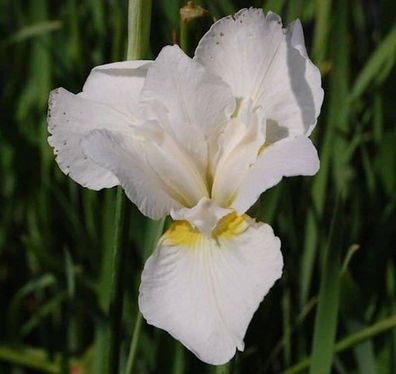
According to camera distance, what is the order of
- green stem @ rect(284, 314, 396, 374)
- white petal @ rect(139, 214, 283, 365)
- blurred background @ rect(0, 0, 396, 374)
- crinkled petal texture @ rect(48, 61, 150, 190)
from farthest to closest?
blurred background @ rect(0, 0, 396, 374) → green stem @ rect(284, 314, 396, 374) → crinkled petal texture @ rect(48, 61, 150, 190) → white petal @ rect(139, 214, 283, 365)

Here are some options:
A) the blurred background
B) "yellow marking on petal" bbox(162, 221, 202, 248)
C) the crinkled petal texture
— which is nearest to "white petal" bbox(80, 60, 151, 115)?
the crinkled petal texture

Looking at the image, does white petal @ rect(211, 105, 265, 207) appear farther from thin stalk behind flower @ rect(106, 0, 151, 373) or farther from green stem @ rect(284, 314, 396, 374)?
green stem @ rect(284, 314, 396, 374)

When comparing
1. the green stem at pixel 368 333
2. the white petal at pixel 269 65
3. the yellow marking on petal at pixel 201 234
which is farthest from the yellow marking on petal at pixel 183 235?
the green stem at pixel 368 333

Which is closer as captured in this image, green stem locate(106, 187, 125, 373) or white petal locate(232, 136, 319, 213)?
white petal locate(232, 136, 319, 213)

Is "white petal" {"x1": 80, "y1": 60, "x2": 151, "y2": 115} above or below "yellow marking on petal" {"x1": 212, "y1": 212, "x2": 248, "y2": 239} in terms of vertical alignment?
above

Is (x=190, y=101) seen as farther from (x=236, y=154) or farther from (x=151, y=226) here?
(x=151, y=226)

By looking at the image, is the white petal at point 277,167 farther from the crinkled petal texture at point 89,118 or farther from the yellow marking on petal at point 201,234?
the crinkled petal texture at point 89,118

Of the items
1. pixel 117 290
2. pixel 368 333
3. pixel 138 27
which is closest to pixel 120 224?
pixel 117 290

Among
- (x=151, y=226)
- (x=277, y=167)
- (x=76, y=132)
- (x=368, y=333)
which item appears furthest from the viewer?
(x=151, y=226)
